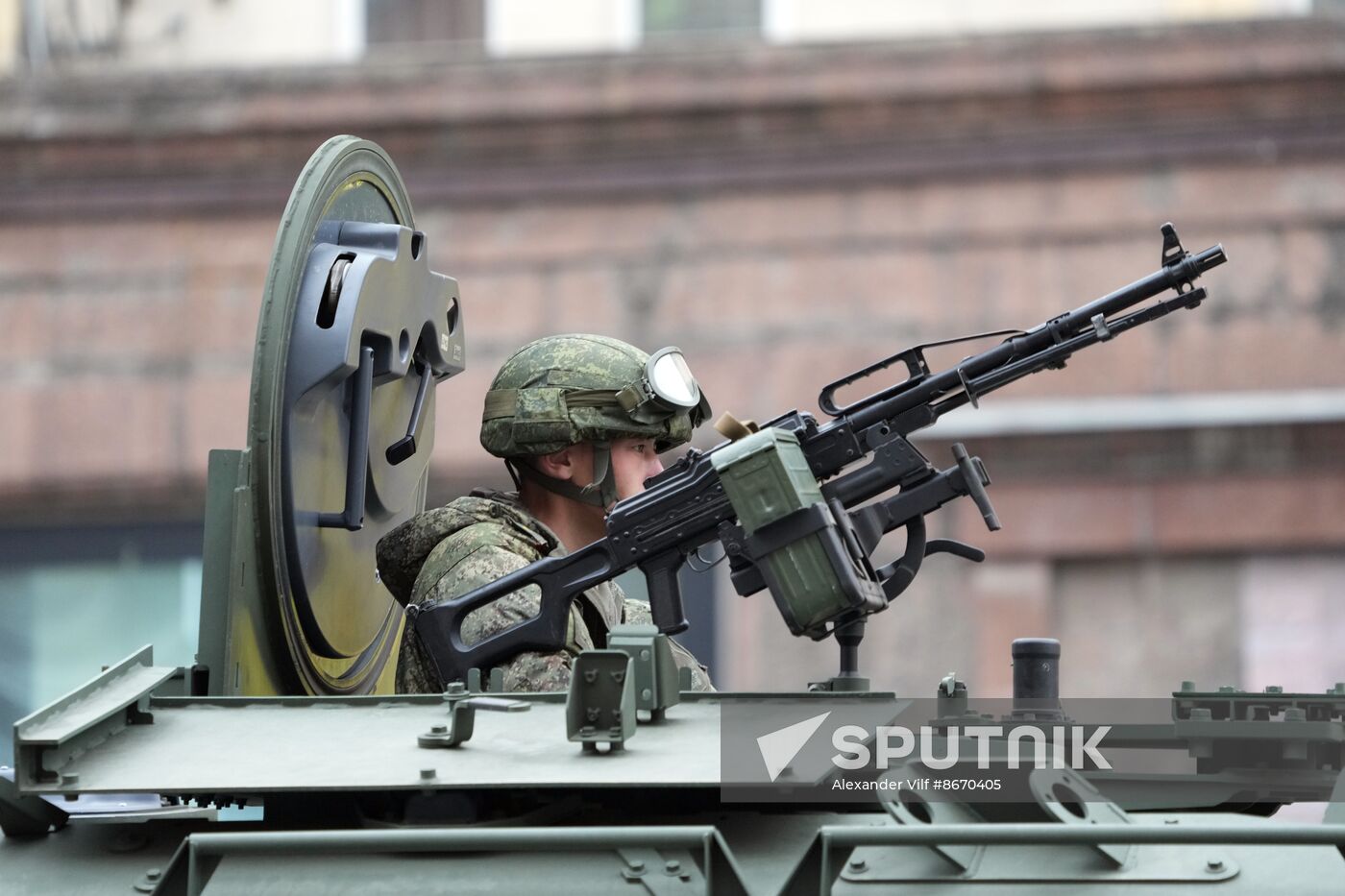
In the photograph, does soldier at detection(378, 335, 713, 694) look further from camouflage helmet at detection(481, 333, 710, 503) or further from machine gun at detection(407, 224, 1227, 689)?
machine gun at detection(407, 224, 1227, 689)

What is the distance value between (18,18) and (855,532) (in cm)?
920

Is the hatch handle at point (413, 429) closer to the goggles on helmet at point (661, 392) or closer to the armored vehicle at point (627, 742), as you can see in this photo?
the armored vehicle at point (627, 742)

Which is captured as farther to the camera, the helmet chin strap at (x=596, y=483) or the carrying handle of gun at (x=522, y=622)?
the helmet chin strap at (x=596, y=483)

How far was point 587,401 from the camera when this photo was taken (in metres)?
5.22

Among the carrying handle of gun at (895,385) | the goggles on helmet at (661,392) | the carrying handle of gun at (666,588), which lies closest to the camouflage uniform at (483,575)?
the carrying handle of gun at (666,588)

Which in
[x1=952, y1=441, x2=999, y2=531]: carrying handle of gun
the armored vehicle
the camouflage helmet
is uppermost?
the camouflage helmet

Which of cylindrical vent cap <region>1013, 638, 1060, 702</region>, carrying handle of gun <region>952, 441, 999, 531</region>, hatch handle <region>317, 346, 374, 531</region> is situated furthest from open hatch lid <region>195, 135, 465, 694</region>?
cylindrical vent cap <region>1013, 638, 1060, 702</region>

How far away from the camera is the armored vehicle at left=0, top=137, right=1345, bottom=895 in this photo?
10.6ft

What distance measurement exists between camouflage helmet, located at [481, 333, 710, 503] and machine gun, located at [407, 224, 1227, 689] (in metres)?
0.43

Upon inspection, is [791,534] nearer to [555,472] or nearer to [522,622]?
[522,622]

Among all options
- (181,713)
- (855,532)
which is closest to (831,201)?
(855,532)

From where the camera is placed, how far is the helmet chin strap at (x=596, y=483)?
5.25 metres

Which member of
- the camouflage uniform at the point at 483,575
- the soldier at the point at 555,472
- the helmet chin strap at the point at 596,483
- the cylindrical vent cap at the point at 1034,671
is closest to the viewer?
the cylindrical vent cap at the point at 1034,671

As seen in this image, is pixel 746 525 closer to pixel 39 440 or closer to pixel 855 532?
pixel 855 532
